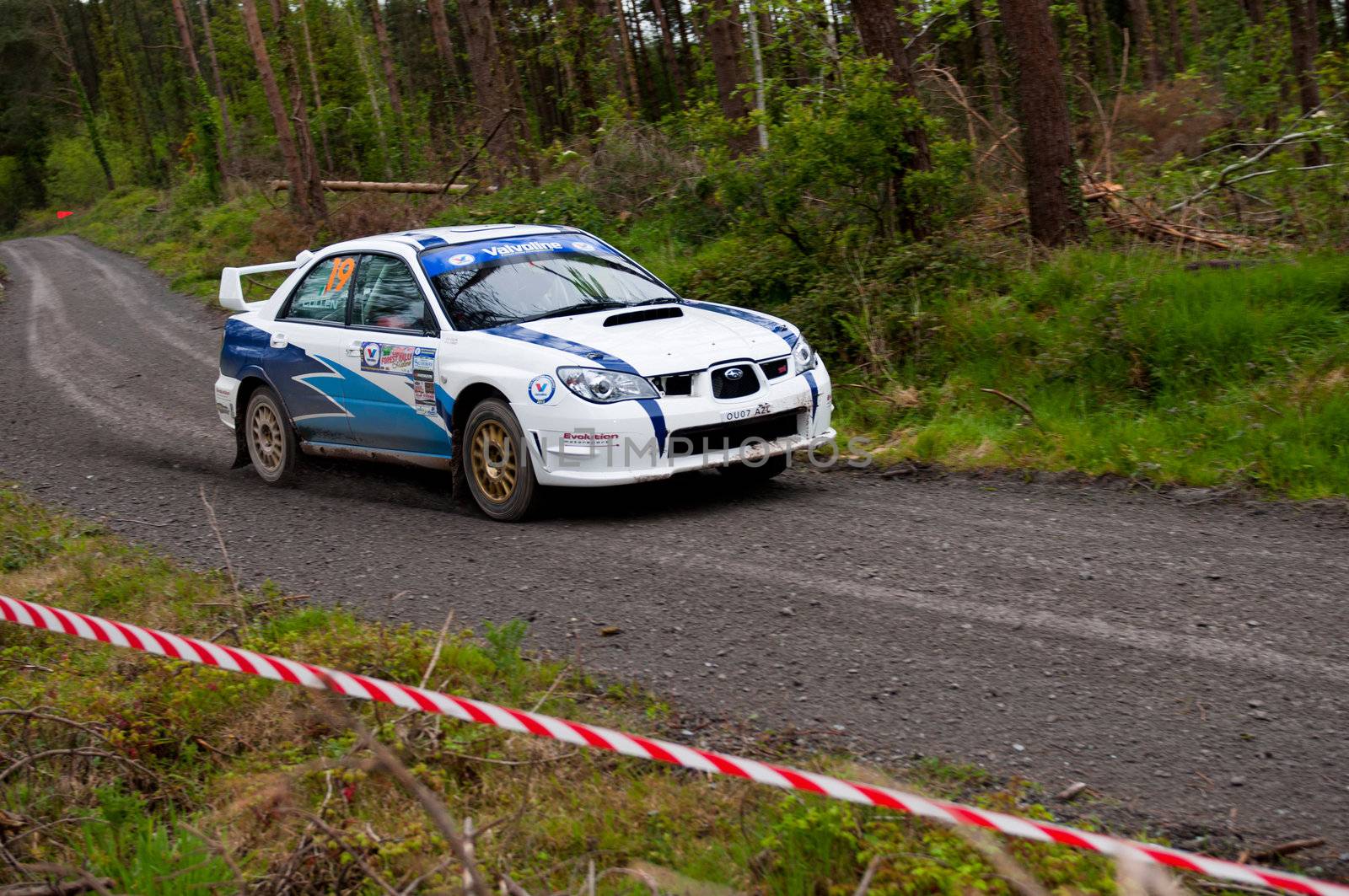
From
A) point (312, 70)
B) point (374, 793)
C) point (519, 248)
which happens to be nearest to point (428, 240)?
point (519, 248)

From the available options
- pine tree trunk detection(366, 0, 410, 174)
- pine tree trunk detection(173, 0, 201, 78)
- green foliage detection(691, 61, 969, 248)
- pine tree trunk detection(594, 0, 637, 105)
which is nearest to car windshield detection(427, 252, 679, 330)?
green foliage detection(691, 61, 969, 248)

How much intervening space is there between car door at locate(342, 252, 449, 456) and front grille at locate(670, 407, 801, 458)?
1656mm

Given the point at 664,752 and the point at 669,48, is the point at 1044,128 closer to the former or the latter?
the point at 664,752

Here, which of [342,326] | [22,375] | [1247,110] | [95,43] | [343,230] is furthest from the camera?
[95,43]

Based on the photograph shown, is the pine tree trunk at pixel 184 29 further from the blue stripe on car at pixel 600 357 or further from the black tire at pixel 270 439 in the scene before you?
the blue stripe on car at pixel 600 357

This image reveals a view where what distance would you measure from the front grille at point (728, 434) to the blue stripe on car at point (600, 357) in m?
0.09

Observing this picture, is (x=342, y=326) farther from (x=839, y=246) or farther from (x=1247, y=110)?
(x=1247, y=110)

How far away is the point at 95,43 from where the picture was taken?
76.0 metres

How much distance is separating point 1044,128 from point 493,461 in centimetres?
651

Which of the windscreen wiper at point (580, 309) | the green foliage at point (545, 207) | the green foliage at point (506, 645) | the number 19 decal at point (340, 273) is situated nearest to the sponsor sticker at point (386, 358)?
the number 19 decal at point (340, 273)

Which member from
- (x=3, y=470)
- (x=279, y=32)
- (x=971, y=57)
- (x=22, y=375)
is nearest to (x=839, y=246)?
(x=3, y=470)

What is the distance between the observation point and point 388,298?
8172mm

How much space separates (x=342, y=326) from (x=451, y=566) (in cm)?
269

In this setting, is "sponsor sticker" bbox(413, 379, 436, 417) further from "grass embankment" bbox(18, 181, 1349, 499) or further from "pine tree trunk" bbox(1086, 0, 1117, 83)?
"pine tree trunk" bbox(1086, 0, 1117, 83)
